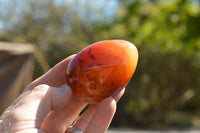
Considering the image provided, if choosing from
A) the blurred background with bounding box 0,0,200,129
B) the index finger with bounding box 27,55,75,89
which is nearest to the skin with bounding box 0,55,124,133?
the index finger with bounding box 27,55,75,89

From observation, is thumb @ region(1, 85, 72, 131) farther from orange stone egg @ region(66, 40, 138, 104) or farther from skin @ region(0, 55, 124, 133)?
orange stone egg @ region(66, 40, 138, 104)

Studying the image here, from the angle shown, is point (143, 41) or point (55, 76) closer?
point (55, 76)

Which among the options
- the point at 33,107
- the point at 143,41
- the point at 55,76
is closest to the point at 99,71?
the point at 55,76

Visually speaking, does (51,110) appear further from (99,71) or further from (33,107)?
(99,71)

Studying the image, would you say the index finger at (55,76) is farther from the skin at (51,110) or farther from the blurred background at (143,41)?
the blurred background at (143,41)

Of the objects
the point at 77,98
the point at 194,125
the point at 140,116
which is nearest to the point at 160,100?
the point at 140,116
